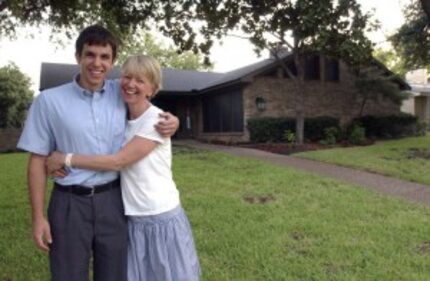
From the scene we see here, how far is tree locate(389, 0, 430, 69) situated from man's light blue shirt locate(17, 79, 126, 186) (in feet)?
61.1

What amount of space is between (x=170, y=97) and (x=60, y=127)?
25.5 metres

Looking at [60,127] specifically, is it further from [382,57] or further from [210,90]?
[382,57]

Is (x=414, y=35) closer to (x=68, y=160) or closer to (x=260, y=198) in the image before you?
(x=260, y=198)

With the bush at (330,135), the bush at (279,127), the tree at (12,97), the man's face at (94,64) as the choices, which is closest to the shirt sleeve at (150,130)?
the man's face at (94,64)

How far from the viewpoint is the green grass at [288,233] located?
461 centimetres

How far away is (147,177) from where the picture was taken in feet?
8.93

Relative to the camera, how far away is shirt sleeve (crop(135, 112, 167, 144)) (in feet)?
8.67

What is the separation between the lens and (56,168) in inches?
103

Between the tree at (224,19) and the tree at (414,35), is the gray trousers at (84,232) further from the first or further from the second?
the tree at (414,35)

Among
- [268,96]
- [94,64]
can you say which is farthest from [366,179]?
[268,96]

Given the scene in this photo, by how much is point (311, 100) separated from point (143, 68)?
20.8 meters

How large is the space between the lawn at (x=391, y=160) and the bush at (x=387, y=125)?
238 inches

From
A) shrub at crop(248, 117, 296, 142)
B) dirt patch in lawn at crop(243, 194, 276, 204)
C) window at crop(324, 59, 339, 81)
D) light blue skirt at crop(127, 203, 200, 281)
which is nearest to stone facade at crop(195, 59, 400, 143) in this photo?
window at crop(324, 59, 339, 81)

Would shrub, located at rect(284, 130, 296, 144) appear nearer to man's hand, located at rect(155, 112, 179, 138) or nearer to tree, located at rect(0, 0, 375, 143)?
tree, located at rect(0, 0, 375, 143)
